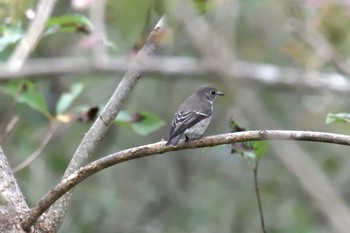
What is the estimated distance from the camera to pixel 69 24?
3605mm

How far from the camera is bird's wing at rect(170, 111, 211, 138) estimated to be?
4117mm

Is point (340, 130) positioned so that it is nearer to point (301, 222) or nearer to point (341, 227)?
point (301, 222)

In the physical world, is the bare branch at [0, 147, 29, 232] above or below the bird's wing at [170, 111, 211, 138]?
above

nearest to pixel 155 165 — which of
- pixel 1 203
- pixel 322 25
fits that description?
pixel 322 25

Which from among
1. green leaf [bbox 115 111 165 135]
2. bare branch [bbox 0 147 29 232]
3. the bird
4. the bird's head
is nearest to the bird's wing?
the bird

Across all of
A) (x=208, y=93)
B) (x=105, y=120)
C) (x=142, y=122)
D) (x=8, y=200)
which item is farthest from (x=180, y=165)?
(x=8, y=200)

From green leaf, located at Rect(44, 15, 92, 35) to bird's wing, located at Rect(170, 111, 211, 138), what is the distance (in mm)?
739

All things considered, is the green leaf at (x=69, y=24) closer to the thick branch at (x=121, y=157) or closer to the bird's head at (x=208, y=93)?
the thick branch at (x=121, y=157)

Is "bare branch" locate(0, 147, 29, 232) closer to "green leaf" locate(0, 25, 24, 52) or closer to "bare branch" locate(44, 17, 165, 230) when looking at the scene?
"bare branch" locate(44, 17, 165, 230)

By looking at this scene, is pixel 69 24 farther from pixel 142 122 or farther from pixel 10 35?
pixel 142 122

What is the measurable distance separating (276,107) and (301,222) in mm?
1179

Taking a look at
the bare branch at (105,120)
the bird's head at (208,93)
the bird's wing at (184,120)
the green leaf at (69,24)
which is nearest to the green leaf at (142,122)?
the bird's wing at (184,120)

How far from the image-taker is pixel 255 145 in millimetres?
3195

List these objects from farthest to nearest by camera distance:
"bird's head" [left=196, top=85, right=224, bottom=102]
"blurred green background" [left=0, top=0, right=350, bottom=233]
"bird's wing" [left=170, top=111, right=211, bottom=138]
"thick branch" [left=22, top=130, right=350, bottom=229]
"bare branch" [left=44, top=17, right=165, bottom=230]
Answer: "blurred green background" [left=0, top=0, right=350, bottom=233], "bird's head" [left=196, top=85, right=224, bottom=102], "bird's wing" [left=170, top=111, right=211, bottom=138], "bare branch" [left=44, top=17, right=165, bottom=230], "thick branch" [left=22, top=130, right=350, bottom=229]
